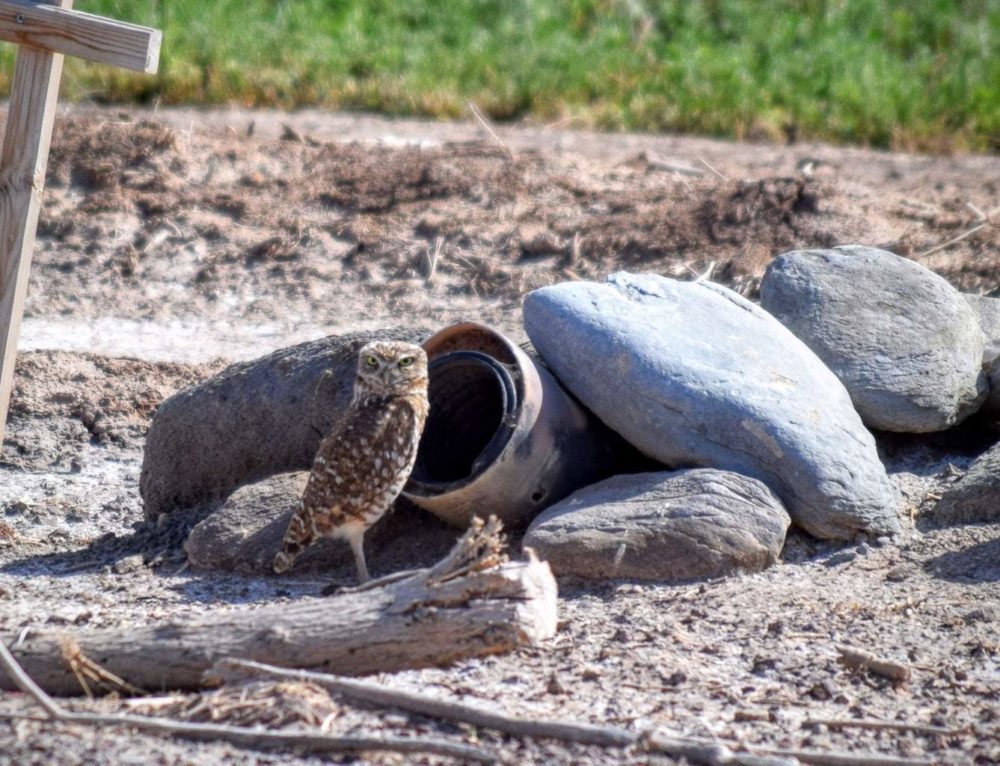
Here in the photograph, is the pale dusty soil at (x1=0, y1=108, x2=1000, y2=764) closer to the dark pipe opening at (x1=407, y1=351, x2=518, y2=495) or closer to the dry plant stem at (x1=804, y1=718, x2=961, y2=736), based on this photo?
the dry plant stem at (x1=804, y1=718, x2=961, y2=736)

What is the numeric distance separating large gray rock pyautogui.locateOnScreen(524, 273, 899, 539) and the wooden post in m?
2.21

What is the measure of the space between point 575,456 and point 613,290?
85 cm

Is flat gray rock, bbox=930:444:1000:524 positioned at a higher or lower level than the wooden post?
lower

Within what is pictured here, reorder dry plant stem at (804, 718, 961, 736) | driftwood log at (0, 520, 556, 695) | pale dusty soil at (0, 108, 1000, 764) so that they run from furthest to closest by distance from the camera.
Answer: pale dusty soil at (0, 108, 1000, 764) < driftwood log at (0, 520, 556, 695) < dry plant stem at (804, 718, 961, 736)

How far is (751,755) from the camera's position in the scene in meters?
4.10

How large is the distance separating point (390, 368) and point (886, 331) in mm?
2600

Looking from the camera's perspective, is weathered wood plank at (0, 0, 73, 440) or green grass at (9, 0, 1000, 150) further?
green grass at (9, 0, 1000, 150)

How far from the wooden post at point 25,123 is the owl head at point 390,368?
1493mm

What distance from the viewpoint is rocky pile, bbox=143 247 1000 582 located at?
18.9ft

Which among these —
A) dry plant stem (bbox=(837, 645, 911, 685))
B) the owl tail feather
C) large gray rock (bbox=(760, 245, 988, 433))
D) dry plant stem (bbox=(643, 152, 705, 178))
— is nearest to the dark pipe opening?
the owl tail feather

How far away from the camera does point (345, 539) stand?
6.30 m

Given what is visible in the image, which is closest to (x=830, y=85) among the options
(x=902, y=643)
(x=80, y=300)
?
(x=80, y=300)

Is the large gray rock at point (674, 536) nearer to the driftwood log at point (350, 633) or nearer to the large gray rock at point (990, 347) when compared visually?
the driftwood log at point (350, 633)

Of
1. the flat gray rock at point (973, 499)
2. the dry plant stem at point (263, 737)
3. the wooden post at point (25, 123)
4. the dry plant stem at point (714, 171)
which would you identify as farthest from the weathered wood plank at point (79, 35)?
the dry plant stem at point (714, 171)
